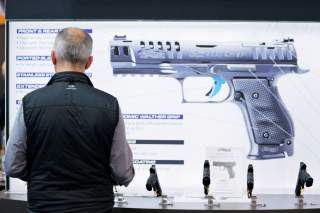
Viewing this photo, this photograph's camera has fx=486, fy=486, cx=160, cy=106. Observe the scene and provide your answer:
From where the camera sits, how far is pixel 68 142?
1.72 m

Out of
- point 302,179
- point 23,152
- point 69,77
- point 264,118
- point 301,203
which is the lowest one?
point 301,203

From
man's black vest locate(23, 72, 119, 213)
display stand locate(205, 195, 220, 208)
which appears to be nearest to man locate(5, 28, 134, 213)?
man's black vest locate(23, 72, 119, 213)

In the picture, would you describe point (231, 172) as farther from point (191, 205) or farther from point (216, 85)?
point (216, 85)

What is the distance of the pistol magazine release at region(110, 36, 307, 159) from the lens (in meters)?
2.71

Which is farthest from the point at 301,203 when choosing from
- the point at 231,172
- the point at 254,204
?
the point at 231,172

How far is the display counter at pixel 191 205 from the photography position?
2.17 metres

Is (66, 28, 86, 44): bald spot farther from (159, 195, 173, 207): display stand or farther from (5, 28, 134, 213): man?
(159, 195, 173, 207): display stand

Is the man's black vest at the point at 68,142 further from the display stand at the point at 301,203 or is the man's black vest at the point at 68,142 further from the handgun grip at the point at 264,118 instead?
the handgun grip at the point at 264,118

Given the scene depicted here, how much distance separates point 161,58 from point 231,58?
1.28 ft

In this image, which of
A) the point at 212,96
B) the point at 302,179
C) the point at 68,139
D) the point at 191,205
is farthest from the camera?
the point at 212,96

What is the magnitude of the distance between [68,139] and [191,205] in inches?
31.8

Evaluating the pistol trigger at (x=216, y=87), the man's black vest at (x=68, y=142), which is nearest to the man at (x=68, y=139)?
the man's black vest at (x=68, y=142)

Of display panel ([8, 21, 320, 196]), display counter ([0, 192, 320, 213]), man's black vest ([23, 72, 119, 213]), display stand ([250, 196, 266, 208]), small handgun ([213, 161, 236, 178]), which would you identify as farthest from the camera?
display panel ([8, 21, 320, 196])

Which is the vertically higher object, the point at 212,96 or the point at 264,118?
the point at 212,96
